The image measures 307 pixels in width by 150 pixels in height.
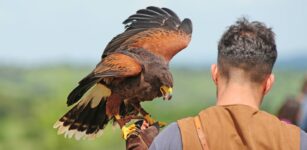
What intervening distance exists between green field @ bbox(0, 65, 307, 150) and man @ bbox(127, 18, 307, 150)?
6.96m

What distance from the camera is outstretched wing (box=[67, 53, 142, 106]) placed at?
4457 mm

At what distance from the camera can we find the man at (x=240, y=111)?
3100 millimetres

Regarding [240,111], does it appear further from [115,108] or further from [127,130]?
[115,108]

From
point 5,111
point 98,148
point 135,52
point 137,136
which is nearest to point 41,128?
point 98,148

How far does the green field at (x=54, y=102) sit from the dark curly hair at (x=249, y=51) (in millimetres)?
6943

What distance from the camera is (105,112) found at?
4496mm

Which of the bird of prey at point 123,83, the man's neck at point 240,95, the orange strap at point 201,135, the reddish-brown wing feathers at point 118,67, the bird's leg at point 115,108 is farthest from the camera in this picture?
→ the reddish-brown wing feathers at point 118,67

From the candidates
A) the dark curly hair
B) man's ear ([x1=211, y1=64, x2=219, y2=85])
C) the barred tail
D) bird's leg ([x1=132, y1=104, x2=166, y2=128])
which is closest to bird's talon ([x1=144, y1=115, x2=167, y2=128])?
bird's leg ([x1=132, y1=104, x2=166, y2=128])

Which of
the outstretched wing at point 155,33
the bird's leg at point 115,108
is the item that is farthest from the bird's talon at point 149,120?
Result: the outstretched wing at point 155,33

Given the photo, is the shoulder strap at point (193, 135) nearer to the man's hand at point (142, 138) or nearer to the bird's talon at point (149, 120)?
the man's hand at point (142, 138)

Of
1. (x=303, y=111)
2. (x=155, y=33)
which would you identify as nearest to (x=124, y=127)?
(x=155, y=33)

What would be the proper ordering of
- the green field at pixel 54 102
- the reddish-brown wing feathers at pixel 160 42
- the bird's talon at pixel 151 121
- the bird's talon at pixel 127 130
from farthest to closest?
the green field at pixel 54 102 → the reddish-brown wing feathers at pixel 160 42 → the bird's talon at pixel 151 121 → the bird's talon at pixel 127 130

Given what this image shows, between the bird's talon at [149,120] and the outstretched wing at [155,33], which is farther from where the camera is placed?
the outstretched wing at [155,33]

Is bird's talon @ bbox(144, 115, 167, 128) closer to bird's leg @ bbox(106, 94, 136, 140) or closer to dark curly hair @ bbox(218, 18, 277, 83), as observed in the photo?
bird's leg @ bbox(106, 94, 136, 140)
